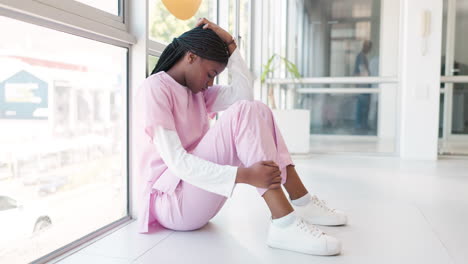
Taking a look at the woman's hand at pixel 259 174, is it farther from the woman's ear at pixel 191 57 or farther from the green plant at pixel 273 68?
the green plant at pixel 273 68

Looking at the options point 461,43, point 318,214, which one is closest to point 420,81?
point 461,43

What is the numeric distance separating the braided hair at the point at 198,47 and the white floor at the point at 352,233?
62cm

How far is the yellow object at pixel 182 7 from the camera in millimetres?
1895

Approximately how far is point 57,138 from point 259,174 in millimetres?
703

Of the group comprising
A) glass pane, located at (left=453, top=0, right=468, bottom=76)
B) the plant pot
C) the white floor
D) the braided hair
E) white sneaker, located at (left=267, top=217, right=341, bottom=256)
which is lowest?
the white floor

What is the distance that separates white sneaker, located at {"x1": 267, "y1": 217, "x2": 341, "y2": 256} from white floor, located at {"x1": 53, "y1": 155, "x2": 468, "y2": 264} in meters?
0.02

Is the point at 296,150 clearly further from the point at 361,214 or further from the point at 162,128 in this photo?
the point at 162,128

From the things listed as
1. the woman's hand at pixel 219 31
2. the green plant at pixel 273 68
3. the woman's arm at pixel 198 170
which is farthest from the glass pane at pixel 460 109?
the woman's arm at pixel 198 170

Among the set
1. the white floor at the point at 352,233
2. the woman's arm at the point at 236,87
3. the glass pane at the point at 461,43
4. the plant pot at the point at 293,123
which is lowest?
the white floor at the point at 352,233

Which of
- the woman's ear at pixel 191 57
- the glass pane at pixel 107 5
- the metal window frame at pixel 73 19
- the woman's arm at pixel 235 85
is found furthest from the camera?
the woman's arm at pixel 235 85

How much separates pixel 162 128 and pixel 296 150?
9.49ft

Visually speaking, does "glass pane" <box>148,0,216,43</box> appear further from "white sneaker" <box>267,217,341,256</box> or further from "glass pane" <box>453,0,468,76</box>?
"glass pane" <box>453,0,468,76</box>

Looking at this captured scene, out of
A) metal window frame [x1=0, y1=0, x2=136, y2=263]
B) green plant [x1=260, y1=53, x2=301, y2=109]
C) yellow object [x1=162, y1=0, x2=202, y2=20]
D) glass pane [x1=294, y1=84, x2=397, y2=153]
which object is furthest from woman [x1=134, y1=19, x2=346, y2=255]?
glass pane [x1=294, y1=84, x2=397, y2=153]

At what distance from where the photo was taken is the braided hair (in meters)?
1.37
